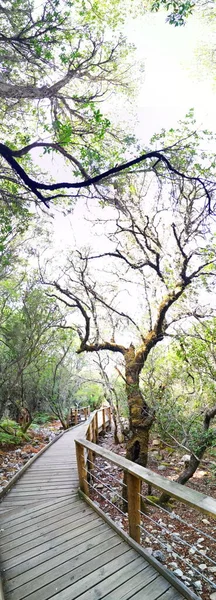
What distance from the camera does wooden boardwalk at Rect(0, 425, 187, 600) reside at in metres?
2.34

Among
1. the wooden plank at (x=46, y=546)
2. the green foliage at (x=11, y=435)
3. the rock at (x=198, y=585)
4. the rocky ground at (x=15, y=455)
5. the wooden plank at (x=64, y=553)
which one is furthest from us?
the green foliage at (x=11, y=435)

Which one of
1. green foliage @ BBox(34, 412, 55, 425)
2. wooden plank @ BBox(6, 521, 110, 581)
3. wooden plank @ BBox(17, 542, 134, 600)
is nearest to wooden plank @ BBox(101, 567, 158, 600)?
wooden plank @ BBox(17, 542, 134, 600)

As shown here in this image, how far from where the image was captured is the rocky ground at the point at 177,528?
3.70m

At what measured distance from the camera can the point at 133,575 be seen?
2465 millimetres

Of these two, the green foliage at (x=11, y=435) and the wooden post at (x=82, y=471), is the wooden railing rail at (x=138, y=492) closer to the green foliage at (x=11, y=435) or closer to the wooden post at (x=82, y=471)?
the wooden post at (x=82, y=471)

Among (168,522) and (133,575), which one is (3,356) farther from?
(133,575)

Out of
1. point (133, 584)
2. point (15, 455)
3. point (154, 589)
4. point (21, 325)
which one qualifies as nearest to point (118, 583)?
point (133, 584)

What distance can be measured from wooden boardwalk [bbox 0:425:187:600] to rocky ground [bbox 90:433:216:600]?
0.27 m

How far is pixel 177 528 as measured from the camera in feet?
18.6

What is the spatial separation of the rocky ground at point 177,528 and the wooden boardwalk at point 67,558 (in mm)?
267

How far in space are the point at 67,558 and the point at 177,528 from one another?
150 inches

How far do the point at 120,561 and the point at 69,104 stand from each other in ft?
20.5

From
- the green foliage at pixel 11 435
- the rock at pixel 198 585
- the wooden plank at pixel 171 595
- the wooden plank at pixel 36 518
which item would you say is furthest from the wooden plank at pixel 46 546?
the green foliage at pixel 11 435

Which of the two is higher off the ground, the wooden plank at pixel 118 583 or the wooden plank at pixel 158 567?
the wooden plank at pixel 158 567
